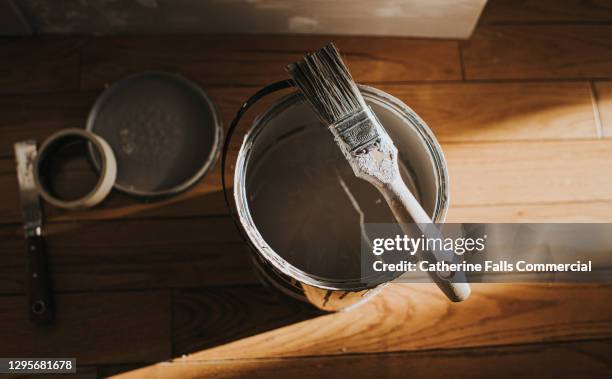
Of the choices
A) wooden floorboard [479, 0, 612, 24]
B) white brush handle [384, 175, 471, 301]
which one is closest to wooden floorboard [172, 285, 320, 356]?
white brush handle [384, 175, 471, 301]

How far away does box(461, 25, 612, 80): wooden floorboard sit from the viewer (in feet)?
3.38

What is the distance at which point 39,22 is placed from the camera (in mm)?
988

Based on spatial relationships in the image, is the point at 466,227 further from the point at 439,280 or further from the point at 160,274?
the point at 160,274

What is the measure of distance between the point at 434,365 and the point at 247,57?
2.02 ft

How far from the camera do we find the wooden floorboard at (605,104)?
3.33 ft

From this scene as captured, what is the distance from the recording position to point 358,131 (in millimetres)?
646

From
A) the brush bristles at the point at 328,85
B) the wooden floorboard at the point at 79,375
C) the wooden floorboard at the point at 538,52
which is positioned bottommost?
the wooden floorboard at the point at 79,375

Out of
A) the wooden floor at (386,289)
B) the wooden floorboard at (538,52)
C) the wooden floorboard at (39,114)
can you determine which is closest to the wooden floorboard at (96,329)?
the wooden floor at (386,289)

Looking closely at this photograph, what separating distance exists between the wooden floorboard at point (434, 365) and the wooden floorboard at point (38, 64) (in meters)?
0.52

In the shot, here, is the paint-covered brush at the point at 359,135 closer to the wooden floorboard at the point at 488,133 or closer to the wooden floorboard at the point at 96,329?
the wooden floorboard at the point at 488,133

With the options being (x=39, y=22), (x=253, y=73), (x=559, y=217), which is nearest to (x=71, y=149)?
(x=39, y=22)

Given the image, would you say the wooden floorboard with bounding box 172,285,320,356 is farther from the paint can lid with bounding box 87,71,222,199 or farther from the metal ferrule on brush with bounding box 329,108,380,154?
the metal ferrule on brush with bounding box 329,108,380,154

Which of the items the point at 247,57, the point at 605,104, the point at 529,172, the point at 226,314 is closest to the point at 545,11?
the point at 605,104

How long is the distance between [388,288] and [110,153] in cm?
51
